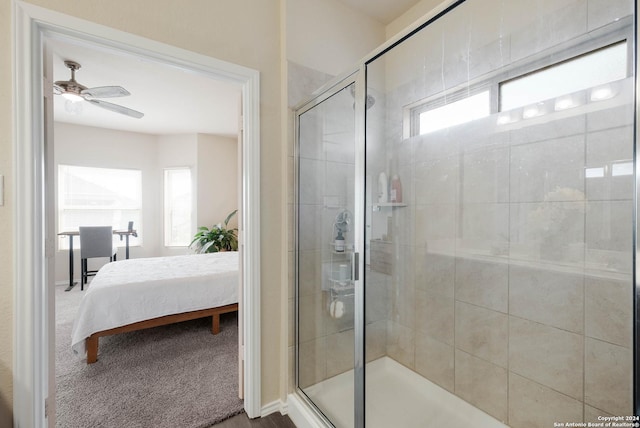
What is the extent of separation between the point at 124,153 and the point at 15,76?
4692 millimetres

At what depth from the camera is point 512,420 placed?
1.55m

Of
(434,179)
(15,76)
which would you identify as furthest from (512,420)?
(15,76)

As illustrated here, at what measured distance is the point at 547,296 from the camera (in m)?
1.43

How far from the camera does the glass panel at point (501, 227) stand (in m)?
A: 1.23

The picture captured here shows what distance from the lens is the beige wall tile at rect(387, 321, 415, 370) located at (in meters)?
2.04

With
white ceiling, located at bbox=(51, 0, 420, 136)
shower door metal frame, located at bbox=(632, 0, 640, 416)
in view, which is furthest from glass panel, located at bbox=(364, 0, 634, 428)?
white ceiling, located at bbox=(51, 0, 420, 136)

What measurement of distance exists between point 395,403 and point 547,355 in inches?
35.1

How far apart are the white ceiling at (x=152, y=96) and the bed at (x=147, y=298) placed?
1.85 meters

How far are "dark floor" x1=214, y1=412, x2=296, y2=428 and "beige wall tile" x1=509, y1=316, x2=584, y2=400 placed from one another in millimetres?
1357

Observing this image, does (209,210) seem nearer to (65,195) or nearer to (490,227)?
(65,195)

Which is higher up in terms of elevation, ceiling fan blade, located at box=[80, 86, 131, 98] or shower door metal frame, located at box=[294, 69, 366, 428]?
ceiling fan blade, located at box=[80, 86, 131, 98]

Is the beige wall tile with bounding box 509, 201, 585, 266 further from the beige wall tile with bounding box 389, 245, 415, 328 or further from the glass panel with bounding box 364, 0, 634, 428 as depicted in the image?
the beige wall tile with bounding box 389, 245, 415, 328

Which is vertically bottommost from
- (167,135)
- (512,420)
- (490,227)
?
(512,420)

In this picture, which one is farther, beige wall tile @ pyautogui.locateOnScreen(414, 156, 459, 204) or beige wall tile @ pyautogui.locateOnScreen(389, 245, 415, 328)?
beige wall tile @ pyautogui.locateOnScreen(389, 245, 415, 328)
